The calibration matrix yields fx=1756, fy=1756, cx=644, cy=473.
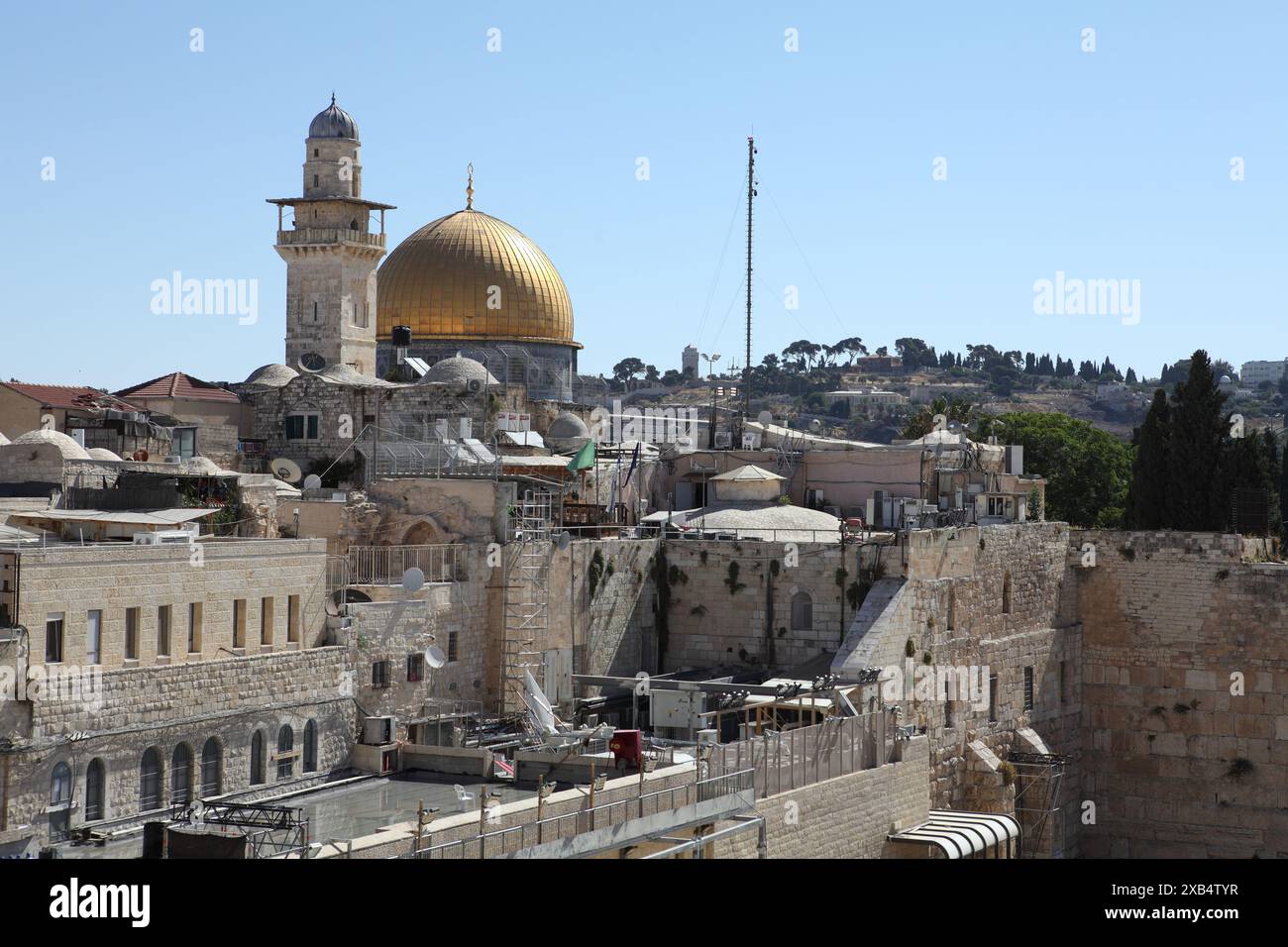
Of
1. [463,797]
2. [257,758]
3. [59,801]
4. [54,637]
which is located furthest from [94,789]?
[463,797]

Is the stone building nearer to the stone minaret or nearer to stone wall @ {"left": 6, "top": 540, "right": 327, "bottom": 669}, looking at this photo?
stone wall @ {"left": 6, "top": 540, "right": 327, "bottom": 669}

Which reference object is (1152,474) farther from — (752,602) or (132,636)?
(132,636)

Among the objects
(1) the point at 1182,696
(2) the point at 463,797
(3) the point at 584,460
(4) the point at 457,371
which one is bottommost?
(1) the point at 1182,696

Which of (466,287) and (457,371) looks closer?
(457,371)

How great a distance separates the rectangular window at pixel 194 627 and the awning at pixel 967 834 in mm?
10501

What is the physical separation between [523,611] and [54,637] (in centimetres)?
880

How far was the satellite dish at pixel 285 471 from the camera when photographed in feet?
108

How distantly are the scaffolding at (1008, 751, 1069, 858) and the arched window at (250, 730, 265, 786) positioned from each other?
1504 cm

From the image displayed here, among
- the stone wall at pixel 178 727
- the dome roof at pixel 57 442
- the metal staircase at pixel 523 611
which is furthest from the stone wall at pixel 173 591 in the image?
the dome roof at pixel 57 442

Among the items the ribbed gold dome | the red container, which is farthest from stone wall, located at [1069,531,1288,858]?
the ribbed gold dome

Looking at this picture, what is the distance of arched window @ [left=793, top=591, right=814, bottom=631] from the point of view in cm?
3036

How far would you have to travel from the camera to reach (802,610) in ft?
99.8
